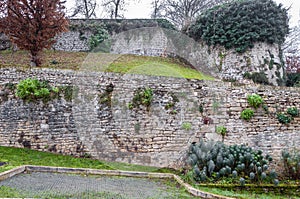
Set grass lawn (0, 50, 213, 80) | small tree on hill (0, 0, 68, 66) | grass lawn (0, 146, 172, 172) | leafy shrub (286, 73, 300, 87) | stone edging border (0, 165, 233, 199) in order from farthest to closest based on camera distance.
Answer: leafy shrub (286, 73, 300, 87) → grass lawn (0, 50, 213, 80) → small tree on hill (0, 0, 68, 66) → grass lawn (0, 146, 172, 172) → stone edging border (0, 165, 233, 199)

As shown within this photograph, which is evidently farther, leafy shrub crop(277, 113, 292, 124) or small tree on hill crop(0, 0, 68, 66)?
small tree on hill crop(0, 0, 68, 66)

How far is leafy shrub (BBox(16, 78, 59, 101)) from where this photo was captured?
828 cm

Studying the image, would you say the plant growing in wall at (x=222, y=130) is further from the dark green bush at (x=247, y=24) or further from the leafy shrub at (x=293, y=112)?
the dark green bush at (x=247, y=24)

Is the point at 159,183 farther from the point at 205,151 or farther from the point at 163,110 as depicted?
the point at 163,110

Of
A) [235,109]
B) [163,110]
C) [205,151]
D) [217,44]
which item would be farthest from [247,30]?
[205,151]

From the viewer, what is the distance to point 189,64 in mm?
15250

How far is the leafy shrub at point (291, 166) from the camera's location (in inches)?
279

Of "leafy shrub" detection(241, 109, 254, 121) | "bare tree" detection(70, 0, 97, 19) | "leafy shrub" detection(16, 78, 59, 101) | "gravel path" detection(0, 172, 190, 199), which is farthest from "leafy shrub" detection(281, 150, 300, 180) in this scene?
"bare tree" detection(70, 0, 97, 19)

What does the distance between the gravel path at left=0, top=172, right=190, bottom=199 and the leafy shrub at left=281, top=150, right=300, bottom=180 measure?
3.56 metres

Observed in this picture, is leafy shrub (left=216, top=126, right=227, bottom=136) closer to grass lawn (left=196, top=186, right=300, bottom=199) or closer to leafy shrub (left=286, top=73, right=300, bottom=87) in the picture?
grass lawn (left=196, top=186, right=300, bottom=199)

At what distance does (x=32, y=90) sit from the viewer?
27.5ft

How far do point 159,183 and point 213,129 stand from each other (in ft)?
10.2

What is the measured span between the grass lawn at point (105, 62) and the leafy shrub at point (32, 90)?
11.0 ft

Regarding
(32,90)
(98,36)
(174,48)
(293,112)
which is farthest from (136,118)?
(98,36)
